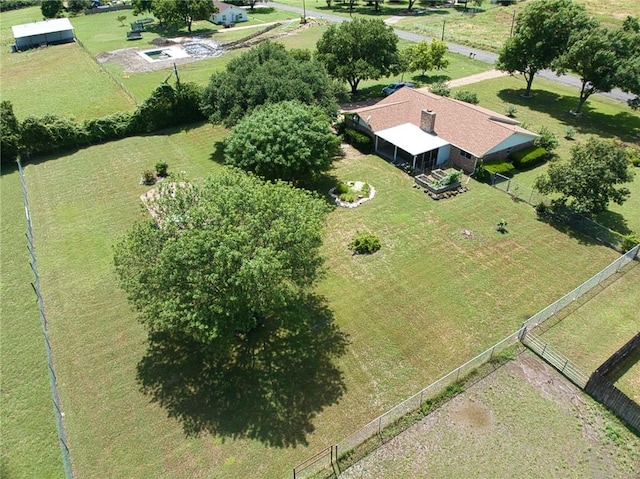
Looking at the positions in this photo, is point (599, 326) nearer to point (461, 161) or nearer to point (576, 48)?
point (461, 161)

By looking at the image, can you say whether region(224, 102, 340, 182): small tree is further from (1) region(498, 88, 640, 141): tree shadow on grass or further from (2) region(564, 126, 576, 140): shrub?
(1) region(498, 88, 640, 141): tree shadow on grass

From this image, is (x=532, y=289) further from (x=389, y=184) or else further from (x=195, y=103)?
(x=195, y=103)

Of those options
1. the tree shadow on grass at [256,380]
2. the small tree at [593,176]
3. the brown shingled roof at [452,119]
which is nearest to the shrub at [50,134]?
the brown shingled roof at [452,119]

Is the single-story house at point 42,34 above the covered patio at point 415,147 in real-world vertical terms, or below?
above

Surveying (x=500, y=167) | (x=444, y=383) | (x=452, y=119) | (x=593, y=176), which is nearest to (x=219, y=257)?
(x=444, y=383)

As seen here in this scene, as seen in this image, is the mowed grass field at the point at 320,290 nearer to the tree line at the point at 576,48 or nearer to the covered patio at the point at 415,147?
the covered patio at the point at 415,147

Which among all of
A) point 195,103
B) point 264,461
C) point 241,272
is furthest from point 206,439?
point 195,103

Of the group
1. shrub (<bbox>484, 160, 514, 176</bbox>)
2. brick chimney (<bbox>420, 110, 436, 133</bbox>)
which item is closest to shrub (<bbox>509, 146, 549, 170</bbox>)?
shrub (<bbox>484, 160, 514, 176</bbox>)
